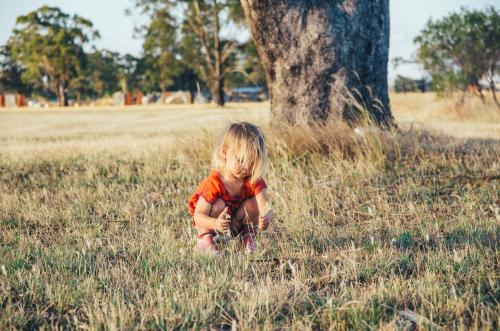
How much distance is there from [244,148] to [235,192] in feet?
1.22

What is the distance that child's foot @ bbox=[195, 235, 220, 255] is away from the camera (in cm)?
309

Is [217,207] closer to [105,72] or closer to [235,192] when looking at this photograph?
[235,192]

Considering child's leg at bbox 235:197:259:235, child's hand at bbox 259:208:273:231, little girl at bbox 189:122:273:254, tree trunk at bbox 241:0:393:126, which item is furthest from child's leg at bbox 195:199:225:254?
tree trunk at bbox 241:0:393:126

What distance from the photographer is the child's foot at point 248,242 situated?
314cm

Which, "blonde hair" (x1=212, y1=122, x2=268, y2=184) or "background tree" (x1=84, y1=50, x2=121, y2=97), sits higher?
"background tree" (x1=84, y1=50, x2=121, y2=97)

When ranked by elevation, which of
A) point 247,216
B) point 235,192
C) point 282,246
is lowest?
point 282,246

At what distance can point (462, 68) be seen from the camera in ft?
44.8

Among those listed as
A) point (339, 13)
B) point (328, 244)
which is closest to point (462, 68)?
point (339, 13)

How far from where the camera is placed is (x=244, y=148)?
313 centimetres

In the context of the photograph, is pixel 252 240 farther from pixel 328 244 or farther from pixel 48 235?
pixel 48 235

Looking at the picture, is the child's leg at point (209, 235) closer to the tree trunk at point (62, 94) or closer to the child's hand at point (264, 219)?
the child's hand at point (264, 219)

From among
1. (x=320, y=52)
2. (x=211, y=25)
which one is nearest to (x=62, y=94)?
(x=211, y=25)

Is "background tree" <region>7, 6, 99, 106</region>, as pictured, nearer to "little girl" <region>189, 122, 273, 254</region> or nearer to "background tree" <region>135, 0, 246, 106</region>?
"background tree" <region>135, 0, 246, 106</region>

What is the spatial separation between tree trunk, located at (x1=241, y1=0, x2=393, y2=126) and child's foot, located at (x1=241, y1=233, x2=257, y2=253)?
9.71ft
